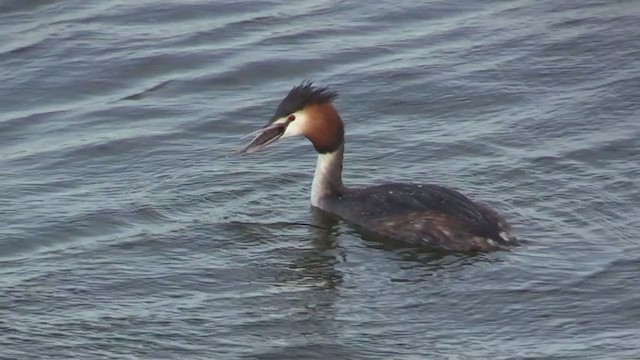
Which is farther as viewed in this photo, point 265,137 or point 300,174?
point 300,174

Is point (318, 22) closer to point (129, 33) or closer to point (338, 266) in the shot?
point (129, 33)

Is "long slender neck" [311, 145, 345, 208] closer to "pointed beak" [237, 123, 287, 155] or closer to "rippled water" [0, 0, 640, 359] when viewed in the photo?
"rippled water" [0, 0, 640, 359]

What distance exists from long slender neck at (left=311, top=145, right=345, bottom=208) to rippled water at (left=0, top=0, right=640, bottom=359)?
13 centimetres

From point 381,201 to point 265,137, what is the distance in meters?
1.03

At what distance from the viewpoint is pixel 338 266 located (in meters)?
10.1

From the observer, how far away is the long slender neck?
11211 mm

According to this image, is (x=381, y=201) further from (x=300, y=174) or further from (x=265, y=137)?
(x=300, y=174)

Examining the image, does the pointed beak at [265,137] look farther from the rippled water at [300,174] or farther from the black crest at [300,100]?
the rippled water at [300,174]

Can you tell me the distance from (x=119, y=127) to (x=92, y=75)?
1554 millimetres

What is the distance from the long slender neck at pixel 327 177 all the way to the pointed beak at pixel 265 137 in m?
0.34

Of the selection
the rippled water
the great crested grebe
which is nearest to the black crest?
the great crested grebe

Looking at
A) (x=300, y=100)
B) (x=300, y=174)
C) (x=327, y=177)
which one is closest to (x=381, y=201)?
(x=327, y=177)

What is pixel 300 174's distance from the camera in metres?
11.9

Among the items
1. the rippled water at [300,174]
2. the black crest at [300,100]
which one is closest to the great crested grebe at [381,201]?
the black crest at [300,100]
